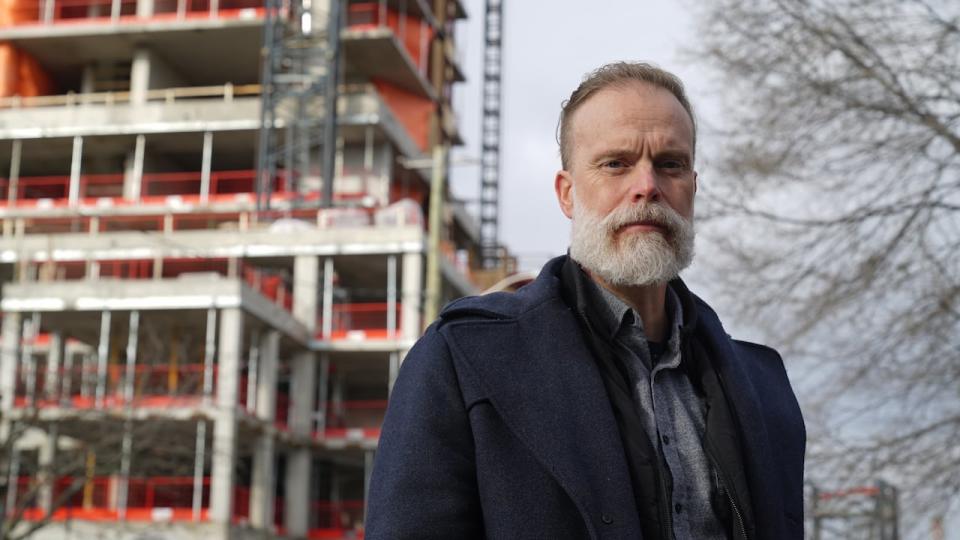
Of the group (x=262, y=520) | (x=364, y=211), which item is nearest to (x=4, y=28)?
(x=364, y=211)

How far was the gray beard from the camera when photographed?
2.82 meters

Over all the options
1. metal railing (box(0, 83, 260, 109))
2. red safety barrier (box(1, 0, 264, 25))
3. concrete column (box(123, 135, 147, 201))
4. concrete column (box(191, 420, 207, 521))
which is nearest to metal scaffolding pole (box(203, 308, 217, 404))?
concrete column (box(191, 420, 207, 521))

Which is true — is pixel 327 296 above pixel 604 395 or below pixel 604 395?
above

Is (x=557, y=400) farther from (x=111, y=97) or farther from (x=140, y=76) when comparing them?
(x=140, y=76)

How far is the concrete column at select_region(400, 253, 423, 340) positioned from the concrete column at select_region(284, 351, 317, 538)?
308cm

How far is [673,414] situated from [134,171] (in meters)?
44.3

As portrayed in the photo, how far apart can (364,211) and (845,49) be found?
1163 inches

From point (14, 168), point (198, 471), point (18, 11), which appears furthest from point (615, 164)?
point (18, 11)

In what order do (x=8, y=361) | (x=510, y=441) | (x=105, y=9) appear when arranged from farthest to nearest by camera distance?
1. (x=105, y=9)
2. (x=8, y=361)
3. (x=510, y=441)

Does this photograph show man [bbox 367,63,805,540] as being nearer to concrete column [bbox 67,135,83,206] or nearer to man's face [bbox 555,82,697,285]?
man's face [bbox 555,82,697,285]

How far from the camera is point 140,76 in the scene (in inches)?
1832

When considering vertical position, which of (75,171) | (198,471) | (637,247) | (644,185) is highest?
(75,171)

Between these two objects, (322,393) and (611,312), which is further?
(322,393)

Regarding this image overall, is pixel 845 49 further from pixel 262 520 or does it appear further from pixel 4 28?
pixel 4 28
